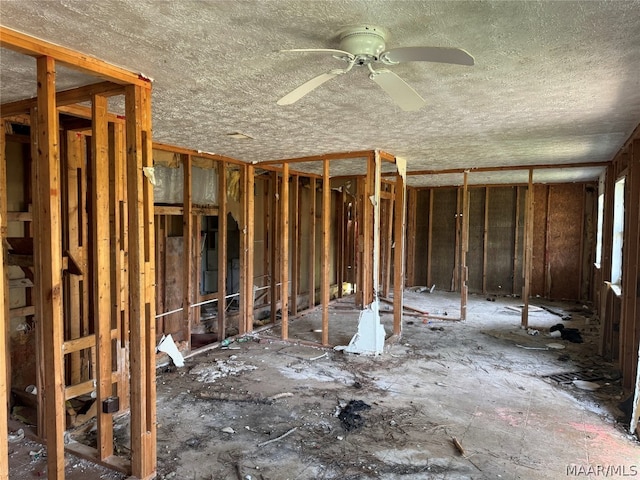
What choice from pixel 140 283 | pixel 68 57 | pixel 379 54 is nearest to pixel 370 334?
pixel 140 283

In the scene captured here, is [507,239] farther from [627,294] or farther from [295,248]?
[627,294]

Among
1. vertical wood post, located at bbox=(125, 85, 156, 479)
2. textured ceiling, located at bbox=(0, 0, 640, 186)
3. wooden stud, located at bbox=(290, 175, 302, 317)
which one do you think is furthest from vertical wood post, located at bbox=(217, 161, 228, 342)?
vertical wood post, located at bbox=(125, 85, 156, 479)

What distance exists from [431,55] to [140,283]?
2041 millimetres

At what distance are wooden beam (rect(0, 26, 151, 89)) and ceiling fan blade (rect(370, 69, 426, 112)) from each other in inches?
56.0

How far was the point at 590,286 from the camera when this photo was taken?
8141 mm

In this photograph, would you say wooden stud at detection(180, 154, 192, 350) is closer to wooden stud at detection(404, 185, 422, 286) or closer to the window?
the window

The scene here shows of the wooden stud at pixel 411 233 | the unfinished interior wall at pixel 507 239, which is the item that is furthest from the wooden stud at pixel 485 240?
the wooden stud at pixel 411 233

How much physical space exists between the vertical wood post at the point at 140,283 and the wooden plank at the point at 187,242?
7.37ft

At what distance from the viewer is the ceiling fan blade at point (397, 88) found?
6.47 ft

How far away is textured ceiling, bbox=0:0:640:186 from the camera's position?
166 centimetres

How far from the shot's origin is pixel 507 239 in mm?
9016

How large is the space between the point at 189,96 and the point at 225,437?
248cm

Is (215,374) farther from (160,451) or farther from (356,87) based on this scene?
(356,87)

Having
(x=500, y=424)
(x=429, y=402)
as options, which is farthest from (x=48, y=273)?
(x=500, y=424)
